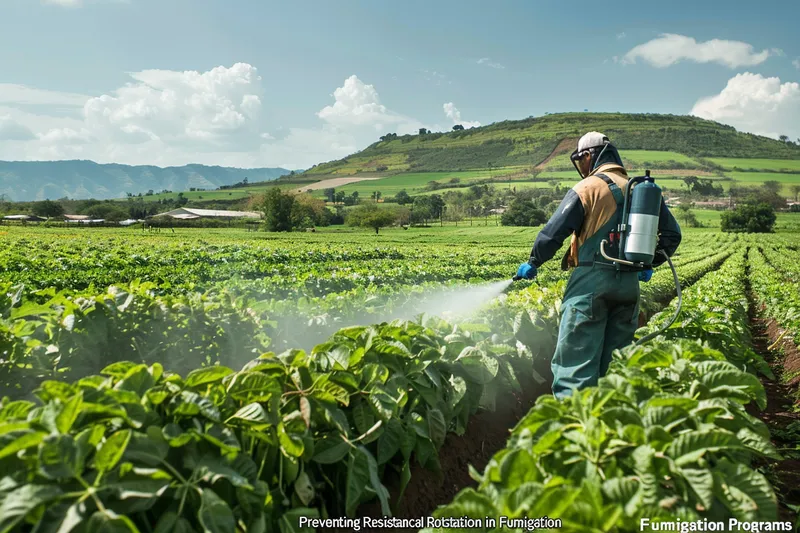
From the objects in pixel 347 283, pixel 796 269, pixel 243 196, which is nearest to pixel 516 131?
pixel 243 196

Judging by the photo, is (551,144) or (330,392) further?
(551,144)

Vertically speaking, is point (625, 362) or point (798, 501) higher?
point (625, 362)

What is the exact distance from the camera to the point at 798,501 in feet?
11.4

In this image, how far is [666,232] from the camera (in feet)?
14.1

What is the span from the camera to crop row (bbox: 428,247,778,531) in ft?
4.75

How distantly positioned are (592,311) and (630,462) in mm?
2259

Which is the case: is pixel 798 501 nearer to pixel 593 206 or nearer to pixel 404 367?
pixel 593 206

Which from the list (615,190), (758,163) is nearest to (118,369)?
(615,190)

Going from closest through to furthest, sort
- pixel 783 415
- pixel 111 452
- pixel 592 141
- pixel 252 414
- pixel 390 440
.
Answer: pixel 111 452 < pixel 252 414 < pixel 390 440 < pixel 592 141 < pixel 783 415

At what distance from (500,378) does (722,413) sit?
2.26 meters

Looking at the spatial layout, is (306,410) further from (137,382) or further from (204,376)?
(137,382)

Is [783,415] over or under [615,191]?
under

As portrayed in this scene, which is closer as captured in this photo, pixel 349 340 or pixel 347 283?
pixel 349 340

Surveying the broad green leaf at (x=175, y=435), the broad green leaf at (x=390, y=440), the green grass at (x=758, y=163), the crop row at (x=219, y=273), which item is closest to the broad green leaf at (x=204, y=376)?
the broad green leaf at (x=175, y=435)
